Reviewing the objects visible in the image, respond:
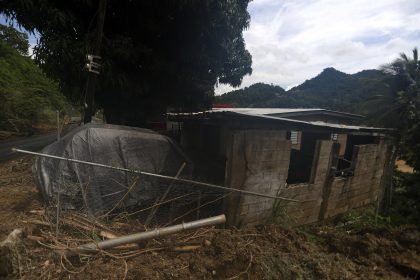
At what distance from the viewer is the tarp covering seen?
4910 mm

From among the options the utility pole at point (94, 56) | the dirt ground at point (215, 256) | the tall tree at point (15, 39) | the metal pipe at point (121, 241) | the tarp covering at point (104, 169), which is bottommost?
the dirt ground at point (215, 256)

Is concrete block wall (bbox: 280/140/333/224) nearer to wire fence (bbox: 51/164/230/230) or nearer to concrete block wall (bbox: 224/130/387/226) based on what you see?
concrete block wall (bbox: 224/130/387/226)

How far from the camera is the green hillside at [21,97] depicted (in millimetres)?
19453

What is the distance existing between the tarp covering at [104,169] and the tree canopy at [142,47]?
3227 mm

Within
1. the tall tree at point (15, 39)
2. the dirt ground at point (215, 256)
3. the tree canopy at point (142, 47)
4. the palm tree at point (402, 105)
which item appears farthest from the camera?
the tall tree at point (15, 39)

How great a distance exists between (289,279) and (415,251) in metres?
3.13

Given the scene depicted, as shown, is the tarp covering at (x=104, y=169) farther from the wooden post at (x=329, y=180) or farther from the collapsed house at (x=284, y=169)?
the wooden post at (x=329, y=180)

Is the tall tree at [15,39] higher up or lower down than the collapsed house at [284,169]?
higher up

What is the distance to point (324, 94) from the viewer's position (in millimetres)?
42062

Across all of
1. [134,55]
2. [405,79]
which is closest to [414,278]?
[134,55]

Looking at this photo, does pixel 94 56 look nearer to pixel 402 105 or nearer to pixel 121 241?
pixel 121 241

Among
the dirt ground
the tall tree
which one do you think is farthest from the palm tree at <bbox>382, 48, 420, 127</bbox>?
the tall tree

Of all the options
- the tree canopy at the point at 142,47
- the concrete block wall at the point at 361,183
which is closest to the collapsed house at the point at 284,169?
the concrete block wall at the point at 361,183

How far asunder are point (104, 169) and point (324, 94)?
43277 mm
